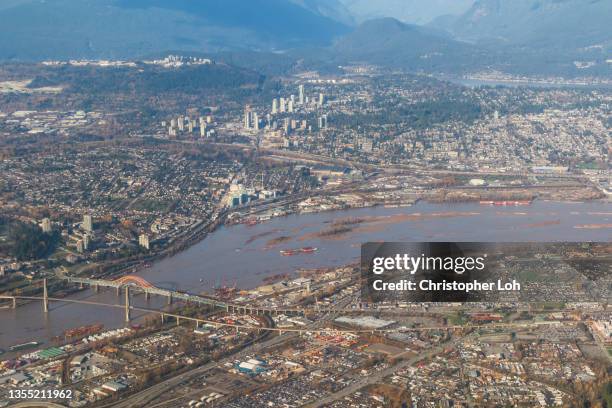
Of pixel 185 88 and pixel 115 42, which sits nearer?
pixel 185 88

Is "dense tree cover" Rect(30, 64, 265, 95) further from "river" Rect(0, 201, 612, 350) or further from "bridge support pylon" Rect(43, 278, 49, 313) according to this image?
"bridge support pylon" Rect(43, 278, 49, 313)

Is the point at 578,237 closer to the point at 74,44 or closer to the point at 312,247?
the point at 312,247

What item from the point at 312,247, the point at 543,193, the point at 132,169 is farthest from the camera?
the point at 132,169

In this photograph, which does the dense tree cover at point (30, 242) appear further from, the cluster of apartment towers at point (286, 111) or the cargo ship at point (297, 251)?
the cluster of apartment towers at point (286, 111)

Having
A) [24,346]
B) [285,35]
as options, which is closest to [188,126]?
[24,346]

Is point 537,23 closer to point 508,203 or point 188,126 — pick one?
point 188,126

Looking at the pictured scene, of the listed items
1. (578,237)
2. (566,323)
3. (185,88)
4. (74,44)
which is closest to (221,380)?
(566,323)

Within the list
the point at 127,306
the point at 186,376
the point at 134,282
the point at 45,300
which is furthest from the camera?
the point at 134,282
